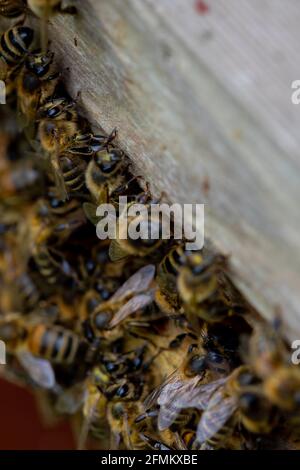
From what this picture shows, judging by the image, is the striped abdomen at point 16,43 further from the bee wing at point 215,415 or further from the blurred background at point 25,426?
the blurred background at point 25,426

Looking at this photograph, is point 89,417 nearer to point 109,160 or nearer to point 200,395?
point 200,395

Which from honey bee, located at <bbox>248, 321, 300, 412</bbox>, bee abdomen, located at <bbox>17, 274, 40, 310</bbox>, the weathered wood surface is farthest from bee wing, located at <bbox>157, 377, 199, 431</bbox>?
bee abdomen, located at <bbox>17, 274, 40, 310</bbox>

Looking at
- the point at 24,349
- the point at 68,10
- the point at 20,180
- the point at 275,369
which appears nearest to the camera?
the point at 275,369

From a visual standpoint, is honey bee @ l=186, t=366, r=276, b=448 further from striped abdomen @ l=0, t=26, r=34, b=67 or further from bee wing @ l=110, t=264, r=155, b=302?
striped abdomen @ l=0, t=26, r=34, b=67

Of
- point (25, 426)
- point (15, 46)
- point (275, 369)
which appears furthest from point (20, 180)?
point (275, 369)

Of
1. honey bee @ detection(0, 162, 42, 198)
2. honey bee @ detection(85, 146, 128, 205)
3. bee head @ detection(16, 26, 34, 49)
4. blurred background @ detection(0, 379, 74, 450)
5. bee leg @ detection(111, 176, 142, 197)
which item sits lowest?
blurred background @ detection(0, 379, 74, 450)

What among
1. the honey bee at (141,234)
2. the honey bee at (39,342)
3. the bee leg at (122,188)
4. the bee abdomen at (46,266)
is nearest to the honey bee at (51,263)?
the bee abdomen at (46,266)
